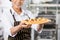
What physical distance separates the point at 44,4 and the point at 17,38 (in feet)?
1.49

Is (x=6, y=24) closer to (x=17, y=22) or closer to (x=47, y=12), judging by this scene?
(x=17, y=22)

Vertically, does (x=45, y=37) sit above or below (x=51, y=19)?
below

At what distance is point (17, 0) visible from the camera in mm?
2982

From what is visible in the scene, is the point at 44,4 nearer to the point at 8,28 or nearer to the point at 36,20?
the point at 36,20

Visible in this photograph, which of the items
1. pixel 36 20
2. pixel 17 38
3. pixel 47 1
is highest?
pixel 47 1

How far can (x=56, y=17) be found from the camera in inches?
116

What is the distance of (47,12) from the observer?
9.71ft

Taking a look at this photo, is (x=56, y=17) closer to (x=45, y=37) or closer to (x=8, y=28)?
(x=45, y=37)

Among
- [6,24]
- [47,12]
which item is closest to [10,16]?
[6,24]

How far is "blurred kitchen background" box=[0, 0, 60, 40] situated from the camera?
2953 millimetres

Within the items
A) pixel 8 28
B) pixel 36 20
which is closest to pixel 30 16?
pixel 36 20

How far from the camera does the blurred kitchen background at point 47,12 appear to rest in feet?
9.69

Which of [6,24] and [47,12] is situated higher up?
[47,12]

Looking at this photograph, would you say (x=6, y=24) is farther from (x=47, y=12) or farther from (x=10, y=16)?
(x=47, y=12)
